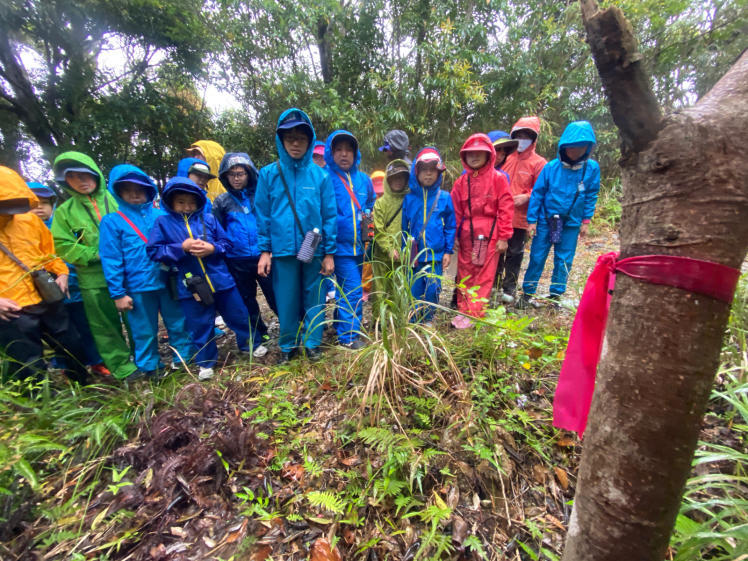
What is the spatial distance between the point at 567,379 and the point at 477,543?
812mm

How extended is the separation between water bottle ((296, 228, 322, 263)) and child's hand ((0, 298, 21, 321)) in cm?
244


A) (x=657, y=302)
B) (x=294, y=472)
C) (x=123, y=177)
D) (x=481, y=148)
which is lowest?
(x=294, y=472)

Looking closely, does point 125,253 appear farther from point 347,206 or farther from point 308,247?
point 347,206

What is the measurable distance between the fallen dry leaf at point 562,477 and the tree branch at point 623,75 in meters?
1.62

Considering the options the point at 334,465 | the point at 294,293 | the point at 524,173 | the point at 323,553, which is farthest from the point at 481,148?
the point at 323,553

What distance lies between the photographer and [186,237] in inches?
127

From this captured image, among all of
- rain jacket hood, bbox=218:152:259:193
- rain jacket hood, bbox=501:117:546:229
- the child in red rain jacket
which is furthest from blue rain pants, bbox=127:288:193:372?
rain jacket hood, bbox=501:117:546:229

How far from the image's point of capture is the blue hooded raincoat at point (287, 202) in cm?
316

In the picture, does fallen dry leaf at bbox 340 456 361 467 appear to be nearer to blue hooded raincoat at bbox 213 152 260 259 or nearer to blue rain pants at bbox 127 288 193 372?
blue rain pants at bbox 127 288 193 372

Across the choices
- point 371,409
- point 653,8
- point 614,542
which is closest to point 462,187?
point 371,409

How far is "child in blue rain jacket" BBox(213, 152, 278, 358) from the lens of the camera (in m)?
3.74

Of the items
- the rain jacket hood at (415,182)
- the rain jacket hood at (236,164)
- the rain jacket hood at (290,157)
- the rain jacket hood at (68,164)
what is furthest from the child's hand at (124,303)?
the rain jacket hood at (415,182)

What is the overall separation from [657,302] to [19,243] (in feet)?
14.8

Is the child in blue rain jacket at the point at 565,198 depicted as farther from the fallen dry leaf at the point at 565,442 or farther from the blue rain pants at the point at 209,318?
the blue rain pants at the point at 209,318
